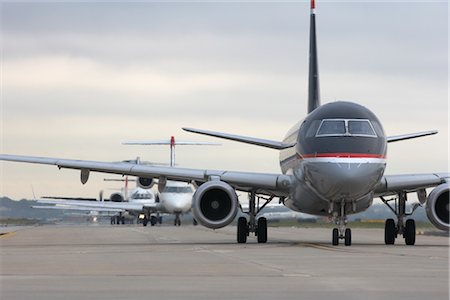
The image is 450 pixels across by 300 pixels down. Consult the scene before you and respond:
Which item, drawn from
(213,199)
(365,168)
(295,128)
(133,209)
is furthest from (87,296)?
(133,209)

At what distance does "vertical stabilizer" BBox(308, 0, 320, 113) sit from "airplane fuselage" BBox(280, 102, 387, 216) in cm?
824

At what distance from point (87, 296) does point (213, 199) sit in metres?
16.6

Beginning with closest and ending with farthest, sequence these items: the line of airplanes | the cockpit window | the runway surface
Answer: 1. the runway surface
2. the cockpit window
3. the line of airplanes

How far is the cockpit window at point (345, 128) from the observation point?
25984mm

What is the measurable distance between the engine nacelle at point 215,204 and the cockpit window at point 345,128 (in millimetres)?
3349

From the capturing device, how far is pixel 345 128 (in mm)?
26047

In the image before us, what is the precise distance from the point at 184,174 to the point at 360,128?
623cm

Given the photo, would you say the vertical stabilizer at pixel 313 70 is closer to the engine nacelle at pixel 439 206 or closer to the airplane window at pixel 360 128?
the engine nacelle at pixel 439 206

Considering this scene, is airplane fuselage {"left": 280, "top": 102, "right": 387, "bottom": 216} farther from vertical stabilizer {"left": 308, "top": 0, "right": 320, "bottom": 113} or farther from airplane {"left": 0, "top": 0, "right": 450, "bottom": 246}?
vertical stabilizer {"left": 308, "top": 0, "right": 320, "bottom": 113}

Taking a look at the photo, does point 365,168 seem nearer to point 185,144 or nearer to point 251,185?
point 251,185

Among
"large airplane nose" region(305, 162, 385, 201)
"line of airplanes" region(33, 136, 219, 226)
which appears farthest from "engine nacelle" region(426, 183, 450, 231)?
"line of airplanes" region(33, 136, 219, 226)

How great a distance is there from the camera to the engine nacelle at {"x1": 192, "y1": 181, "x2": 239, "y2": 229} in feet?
92.0

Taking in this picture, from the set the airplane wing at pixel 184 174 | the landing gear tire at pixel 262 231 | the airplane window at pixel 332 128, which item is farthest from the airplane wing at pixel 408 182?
the landing gear tire at pixel 262 231

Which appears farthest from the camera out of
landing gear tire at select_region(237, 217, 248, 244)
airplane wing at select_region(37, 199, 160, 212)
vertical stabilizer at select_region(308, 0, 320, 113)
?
airplane wing at select_region(37, 199, 160, 212)
